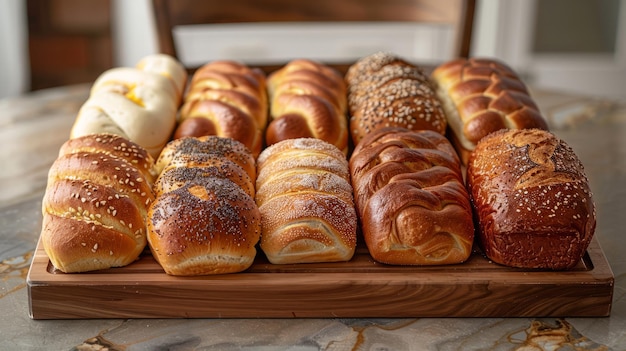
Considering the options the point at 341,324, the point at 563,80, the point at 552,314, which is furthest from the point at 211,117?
the point at 563,80

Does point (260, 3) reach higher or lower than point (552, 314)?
higher

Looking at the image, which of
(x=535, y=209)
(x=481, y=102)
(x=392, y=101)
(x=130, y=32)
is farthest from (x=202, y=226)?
(x=130, y=32)

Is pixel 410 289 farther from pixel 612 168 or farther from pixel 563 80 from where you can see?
pixel 563 80

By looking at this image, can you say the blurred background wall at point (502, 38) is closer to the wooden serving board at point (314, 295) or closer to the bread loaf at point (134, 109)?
the bread loaf at point (134, 109)

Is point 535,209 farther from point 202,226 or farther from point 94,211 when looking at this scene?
point 94,211

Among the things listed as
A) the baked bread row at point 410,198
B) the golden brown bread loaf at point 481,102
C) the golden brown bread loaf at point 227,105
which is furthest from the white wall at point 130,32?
the baked bread row at point 410,198

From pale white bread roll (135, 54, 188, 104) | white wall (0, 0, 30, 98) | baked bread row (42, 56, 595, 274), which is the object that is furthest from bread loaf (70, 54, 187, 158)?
white wall (0, 0, 30, 98)

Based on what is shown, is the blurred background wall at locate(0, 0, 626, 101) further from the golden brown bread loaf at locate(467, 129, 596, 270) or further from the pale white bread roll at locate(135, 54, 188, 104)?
the golden brown bread loaf at locate(467, 129, 596, 270)
